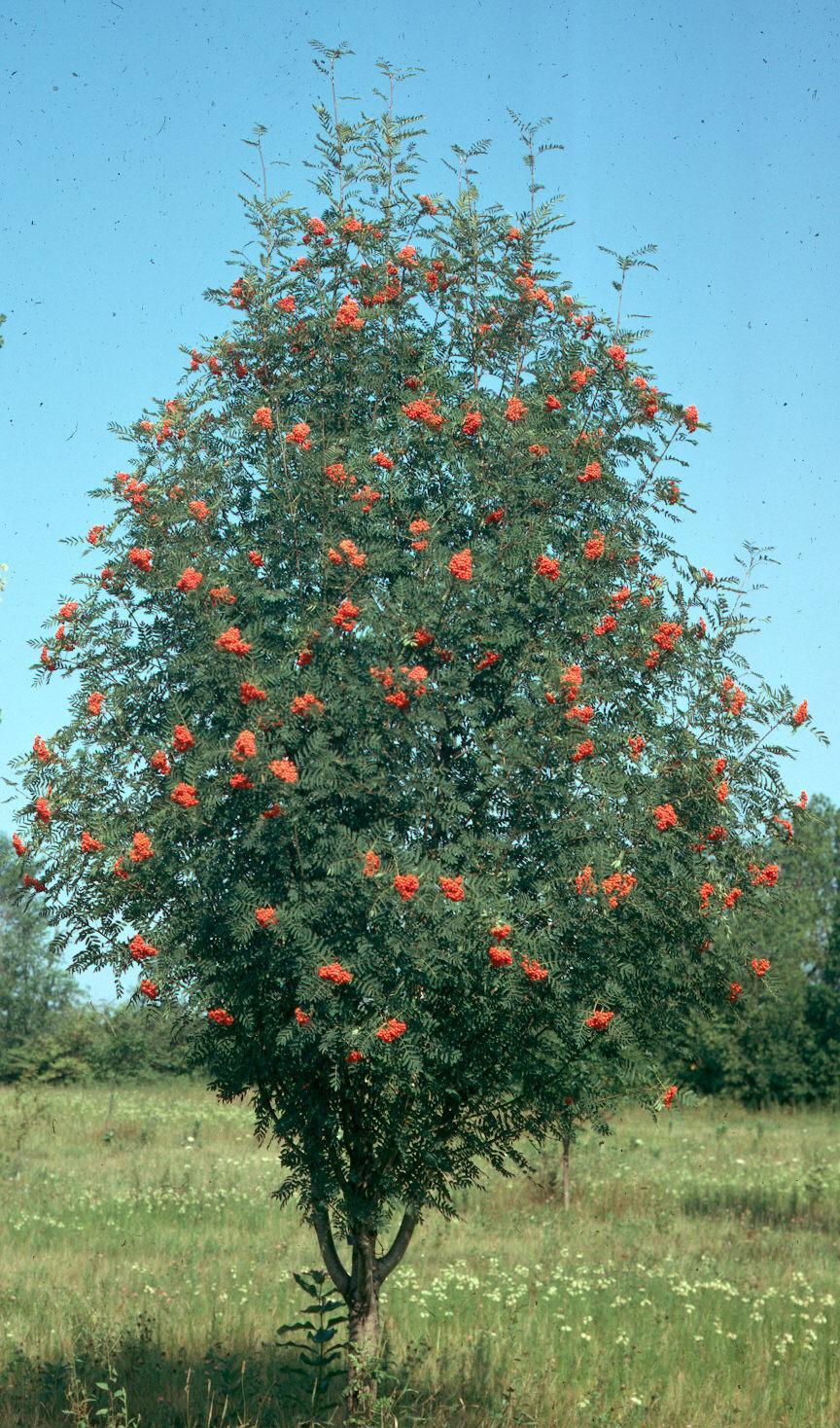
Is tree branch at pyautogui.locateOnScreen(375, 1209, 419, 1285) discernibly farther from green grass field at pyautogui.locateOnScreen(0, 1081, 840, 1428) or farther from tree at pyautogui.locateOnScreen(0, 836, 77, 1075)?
tree at pyautogui.locateOnScreen(0, 836, 77, 1075)

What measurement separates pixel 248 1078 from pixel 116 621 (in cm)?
283

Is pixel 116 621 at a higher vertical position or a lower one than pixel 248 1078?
higher

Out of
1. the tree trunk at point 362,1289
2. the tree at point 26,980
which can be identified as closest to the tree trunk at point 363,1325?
the tree trunk at point 362,1289

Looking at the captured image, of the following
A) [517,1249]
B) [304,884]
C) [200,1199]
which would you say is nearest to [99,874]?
[304,884]

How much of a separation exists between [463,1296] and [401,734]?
7.97 m

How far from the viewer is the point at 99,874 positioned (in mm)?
7637

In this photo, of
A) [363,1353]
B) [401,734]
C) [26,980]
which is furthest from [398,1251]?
[26,980]

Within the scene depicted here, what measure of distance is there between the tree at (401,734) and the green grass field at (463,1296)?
1.74m

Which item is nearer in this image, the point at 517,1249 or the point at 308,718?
the point at 308,718

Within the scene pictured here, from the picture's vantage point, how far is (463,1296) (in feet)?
42.4

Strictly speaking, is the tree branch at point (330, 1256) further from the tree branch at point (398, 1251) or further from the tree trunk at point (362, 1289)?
the tree branch at point (398, 1251)

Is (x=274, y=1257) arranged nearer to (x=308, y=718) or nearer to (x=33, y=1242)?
(x=33, y=1242)

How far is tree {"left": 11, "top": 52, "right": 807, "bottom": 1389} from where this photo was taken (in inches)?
272

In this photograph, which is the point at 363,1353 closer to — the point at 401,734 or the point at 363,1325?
the point at 363,1325
